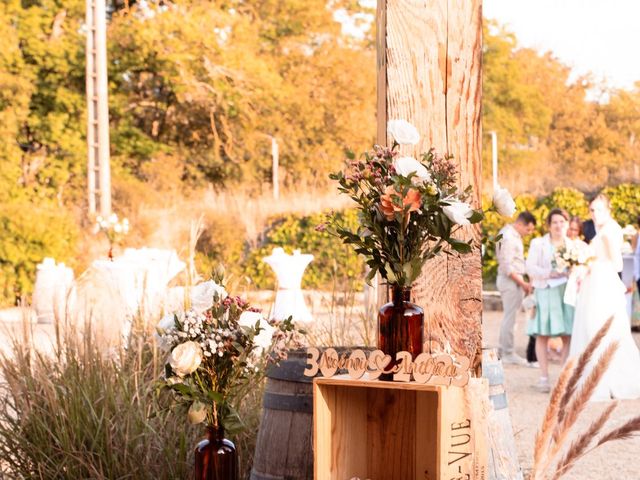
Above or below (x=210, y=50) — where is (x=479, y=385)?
below

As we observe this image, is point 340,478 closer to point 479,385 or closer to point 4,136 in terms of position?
point 479,385

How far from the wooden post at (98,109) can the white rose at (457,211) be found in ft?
43.3

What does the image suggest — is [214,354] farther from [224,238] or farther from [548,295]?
[224,238]

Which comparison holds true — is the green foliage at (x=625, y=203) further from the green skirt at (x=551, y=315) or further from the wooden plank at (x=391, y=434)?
the wooden plank at (x=391, y=434)

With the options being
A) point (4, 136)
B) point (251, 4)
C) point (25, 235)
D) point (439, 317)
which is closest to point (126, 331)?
point (439, 317)

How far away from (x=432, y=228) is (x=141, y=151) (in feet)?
66.7

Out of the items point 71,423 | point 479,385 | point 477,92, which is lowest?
point 71,423

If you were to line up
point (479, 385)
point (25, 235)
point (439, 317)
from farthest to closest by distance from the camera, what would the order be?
point (25, 235) → point (439, 317) → point (479, 385)

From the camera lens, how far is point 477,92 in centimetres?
292

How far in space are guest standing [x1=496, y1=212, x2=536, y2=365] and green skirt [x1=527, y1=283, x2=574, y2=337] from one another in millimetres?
709

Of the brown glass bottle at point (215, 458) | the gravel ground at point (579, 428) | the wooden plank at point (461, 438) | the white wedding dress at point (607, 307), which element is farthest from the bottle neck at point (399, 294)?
the white wedding dress at point (607, 307)

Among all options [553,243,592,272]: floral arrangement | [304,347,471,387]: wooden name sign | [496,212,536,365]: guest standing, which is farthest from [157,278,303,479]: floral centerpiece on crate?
[496,212,536,365]: guest standing

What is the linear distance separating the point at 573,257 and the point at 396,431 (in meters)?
4.94

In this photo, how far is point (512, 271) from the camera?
868 cm
